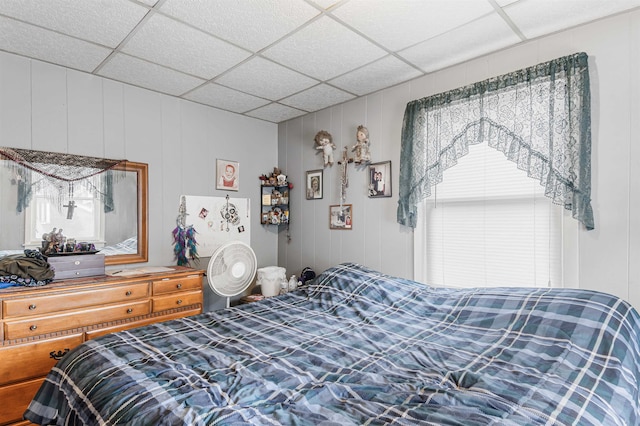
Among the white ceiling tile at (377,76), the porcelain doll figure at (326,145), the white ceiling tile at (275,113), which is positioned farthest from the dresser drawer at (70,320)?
the white ceiling tile at (377,76)

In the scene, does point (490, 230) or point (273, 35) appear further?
point (490, 230)

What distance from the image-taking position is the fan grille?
2777 mm

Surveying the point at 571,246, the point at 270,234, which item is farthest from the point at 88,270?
the point at 571,246

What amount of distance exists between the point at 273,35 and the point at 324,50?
1.25 feet

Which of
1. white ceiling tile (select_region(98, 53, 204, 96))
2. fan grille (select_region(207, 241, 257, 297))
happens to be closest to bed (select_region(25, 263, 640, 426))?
fan grille (select_region(207, 241, 257, 297))

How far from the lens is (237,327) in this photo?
1.97 m

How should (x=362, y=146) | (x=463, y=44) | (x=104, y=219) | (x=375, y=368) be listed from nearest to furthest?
1. (x=375, y=368)
2. (x=463, y=44)
3. (x=104, y=219)
4. (x=362, y=146)

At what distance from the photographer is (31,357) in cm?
215

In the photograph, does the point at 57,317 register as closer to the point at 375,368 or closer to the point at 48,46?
the point at 48,46

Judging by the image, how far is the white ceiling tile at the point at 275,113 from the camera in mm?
3616

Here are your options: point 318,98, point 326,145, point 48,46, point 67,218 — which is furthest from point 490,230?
point 48,46

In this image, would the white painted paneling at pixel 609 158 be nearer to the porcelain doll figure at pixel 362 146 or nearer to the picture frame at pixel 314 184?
the porcelain doll figure at pixel 362 146

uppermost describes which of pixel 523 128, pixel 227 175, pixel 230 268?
pixel 523 128

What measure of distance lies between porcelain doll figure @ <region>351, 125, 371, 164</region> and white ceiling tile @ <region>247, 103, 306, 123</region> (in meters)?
0.86
